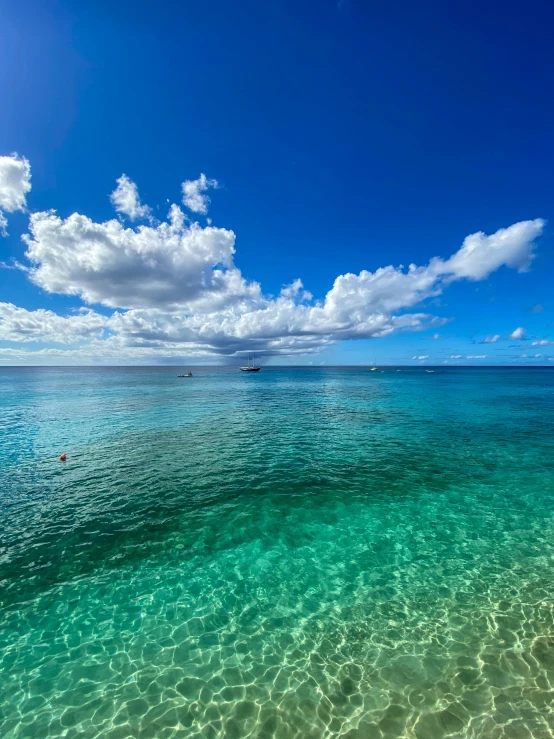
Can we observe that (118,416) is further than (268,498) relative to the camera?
Yes

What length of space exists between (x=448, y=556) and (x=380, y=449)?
15.8 m

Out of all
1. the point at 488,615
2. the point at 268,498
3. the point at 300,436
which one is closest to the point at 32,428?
the point at 300,436

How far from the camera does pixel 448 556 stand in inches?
549

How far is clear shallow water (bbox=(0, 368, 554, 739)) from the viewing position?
8.02 metres

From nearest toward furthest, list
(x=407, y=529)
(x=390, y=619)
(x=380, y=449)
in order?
(x=390, y=619)
(x=407, y=529)
(x=380, y=449)

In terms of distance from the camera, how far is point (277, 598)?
1172 centimetres

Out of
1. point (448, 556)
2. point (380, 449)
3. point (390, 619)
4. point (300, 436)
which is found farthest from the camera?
point (300, 436)

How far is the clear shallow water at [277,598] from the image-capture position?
802 centimetres

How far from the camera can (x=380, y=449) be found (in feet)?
97.2

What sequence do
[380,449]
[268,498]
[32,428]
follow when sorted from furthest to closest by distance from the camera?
[32,428] < [380,449] < [268,498]

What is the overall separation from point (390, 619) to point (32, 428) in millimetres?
44916

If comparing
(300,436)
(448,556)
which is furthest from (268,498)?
(300,436)

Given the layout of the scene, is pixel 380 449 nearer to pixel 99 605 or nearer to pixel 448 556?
pixel 448 556

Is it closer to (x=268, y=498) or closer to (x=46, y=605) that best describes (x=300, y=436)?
(x=268, y=498)
